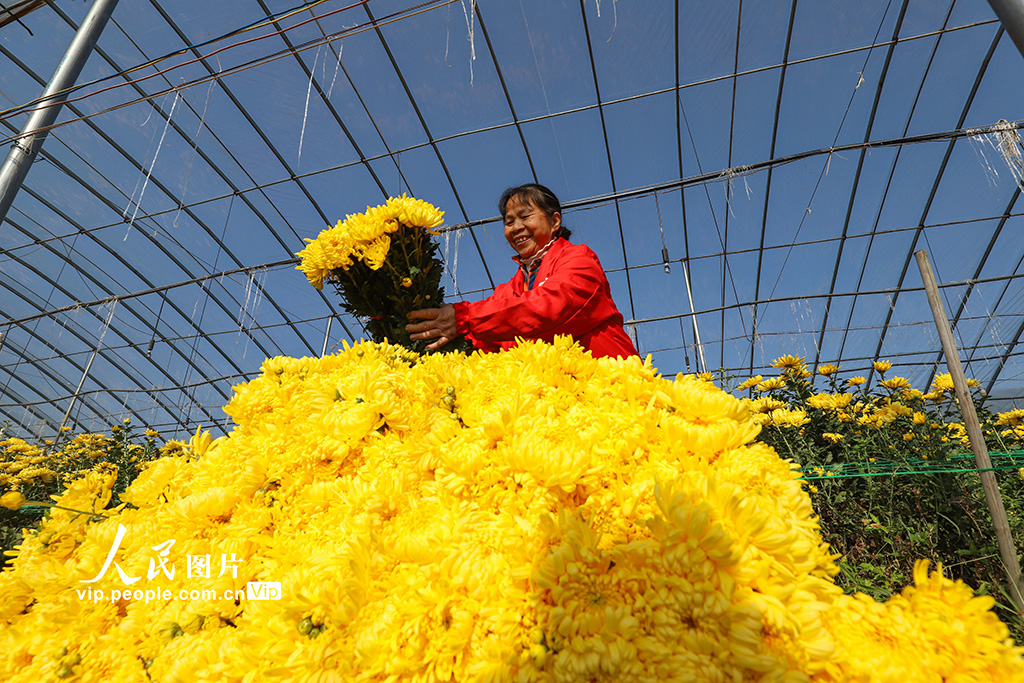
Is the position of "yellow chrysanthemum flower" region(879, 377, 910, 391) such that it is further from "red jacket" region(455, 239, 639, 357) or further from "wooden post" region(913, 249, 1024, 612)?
"red jacket" region(455, 239, 639, 357)

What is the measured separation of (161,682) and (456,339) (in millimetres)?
770

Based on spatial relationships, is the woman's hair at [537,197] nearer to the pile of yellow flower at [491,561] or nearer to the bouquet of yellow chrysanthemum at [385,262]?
the bouquet of yellow chrysanthemum at [385,262]

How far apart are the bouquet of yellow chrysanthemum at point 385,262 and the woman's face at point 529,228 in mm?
459

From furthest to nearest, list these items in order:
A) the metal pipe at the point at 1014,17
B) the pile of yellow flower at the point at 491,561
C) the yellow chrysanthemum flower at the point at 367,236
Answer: the metal pipe at the point at 1014,17 → the yellow chrysanthemum flower at the point at 367,236 → the pile of yellow flower at the point at 491,561

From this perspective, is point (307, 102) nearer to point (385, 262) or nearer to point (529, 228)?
point (529, 228)

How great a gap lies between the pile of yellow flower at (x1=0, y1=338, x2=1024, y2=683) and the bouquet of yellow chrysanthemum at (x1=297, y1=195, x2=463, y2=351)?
0.84ft

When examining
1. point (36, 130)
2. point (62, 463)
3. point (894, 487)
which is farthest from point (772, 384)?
point (62, 463)

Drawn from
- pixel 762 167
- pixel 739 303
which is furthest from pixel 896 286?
pixel 762 167

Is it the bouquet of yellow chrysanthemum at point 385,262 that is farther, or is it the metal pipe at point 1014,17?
the metal pipe at point 1014,17

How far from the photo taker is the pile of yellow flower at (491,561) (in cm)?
40

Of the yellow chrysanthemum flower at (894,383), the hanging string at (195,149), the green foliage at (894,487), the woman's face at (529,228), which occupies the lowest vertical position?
the green foliage at (894,487)

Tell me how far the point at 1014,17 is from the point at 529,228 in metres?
3.42

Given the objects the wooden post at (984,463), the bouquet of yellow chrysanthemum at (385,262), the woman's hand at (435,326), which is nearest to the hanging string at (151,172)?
the bouquet of yellow chrysanthemum at (385,262)

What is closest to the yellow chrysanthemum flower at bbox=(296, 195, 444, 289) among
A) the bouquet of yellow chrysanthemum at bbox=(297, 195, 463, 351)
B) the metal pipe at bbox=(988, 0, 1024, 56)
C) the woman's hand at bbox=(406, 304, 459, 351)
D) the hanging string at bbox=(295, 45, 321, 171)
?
the bouquet of yellow chrysanthemum at bbox=(297, 195, 463, 351)
